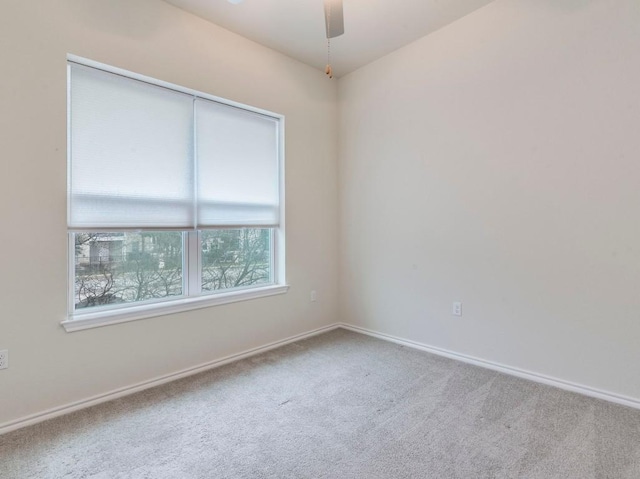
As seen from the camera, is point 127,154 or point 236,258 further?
point 236,258

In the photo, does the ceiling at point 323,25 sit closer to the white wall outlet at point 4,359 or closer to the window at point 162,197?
the window at point 162,197

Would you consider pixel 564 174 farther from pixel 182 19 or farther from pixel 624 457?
pixel 182 19

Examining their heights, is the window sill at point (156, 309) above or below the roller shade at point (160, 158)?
below

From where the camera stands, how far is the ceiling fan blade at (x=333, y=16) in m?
1.83

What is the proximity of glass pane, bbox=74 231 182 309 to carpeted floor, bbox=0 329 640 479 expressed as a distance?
0.71 meters

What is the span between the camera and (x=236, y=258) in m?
3.07

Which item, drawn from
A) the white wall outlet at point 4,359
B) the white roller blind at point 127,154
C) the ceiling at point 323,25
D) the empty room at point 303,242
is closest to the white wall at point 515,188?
the empty room at point 303,242

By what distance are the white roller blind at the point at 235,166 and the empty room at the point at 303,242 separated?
0.02 metres

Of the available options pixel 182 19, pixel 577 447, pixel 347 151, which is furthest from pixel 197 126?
pixel 577 447

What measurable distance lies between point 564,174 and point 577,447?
1.70 m

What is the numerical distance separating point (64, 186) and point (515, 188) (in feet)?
10.3

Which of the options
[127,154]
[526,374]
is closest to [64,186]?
Answer: [127,154]

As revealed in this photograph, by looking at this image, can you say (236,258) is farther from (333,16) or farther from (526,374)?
(526,374)

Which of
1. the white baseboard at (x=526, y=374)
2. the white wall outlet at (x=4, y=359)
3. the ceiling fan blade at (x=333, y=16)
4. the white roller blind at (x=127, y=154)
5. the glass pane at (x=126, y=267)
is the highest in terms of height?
the ceiling fan blade at (x=333, y=16)
